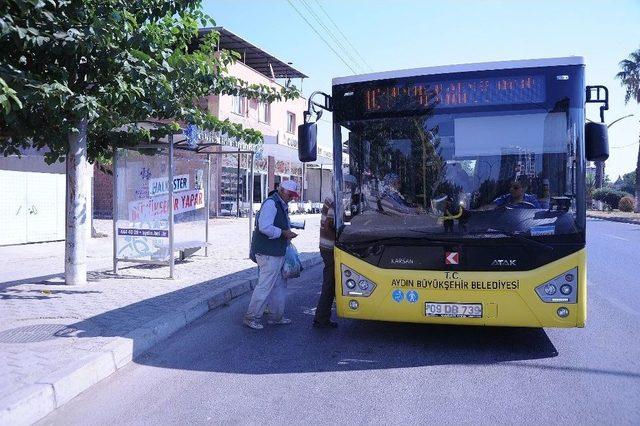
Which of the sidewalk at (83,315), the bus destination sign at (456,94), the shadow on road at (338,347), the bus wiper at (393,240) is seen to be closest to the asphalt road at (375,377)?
the shadow on road at (338,347)

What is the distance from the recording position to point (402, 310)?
5.84 metres

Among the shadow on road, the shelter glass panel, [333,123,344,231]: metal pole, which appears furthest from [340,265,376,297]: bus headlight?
the shelter glass panel

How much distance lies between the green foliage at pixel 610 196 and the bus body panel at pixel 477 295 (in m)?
53.6

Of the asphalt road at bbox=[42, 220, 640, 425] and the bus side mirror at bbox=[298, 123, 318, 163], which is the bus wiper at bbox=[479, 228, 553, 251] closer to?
the asphalt road at bbox=[42, 220, 640, 425]

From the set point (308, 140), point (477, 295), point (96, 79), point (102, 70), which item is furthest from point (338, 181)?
point (96, 79)

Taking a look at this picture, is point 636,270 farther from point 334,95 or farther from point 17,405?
point 17,405

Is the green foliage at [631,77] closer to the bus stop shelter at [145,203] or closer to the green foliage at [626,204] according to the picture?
the green foliage at [626,204]

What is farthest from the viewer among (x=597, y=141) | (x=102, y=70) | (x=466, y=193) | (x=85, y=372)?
(x=102, y=70)

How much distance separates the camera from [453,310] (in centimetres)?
568

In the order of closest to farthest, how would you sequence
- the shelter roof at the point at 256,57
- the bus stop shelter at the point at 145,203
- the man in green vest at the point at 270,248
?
the man in green vest at the point at 270,248, the bus stop shelter at the point at 145,203, the shelter roof at the point at 256,57

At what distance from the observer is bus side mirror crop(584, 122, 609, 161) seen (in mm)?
5562

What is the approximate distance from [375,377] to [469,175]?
2.17 meters

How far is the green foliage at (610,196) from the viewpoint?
2100 inches

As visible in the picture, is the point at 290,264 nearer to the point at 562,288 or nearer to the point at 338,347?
the point at 338,347
